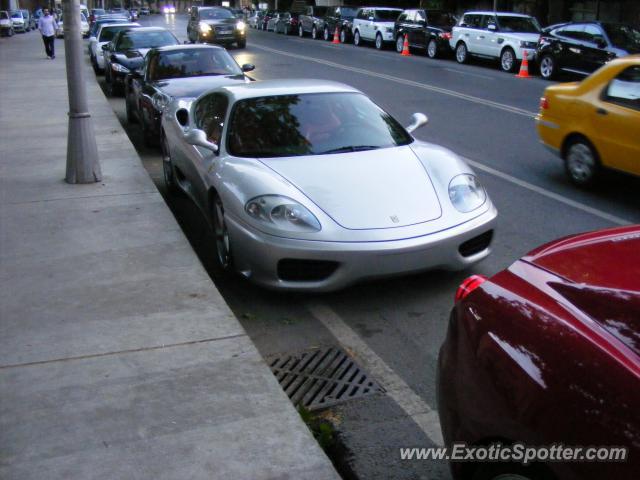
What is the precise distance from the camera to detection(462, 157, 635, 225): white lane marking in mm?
7566

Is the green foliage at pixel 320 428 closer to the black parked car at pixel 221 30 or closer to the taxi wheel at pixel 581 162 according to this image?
the taxi wheel at pixel 581 162

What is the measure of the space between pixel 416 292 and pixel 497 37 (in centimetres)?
1984

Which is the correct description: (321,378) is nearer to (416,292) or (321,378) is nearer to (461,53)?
(416,292)

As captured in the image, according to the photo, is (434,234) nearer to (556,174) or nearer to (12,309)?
(12,309)

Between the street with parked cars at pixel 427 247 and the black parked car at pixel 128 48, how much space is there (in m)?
4.61

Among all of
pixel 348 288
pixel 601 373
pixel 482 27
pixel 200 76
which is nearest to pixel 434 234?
pixel 348 288

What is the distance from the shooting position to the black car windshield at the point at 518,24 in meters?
24.3

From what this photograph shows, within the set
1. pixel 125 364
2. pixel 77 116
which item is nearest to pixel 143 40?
pixel 77 116

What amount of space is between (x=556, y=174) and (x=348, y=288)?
15.5 ft

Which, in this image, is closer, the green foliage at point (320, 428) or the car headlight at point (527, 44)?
the green foliage at point (320, 428)

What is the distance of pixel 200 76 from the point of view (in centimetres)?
1248

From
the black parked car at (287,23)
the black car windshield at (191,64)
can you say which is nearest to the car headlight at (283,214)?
the black car windshield at (191,64)

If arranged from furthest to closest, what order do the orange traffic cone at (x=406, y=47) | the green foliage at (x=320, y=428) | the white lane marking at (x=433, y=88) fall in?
the orange traffic cone at (x=406, y=47)
the white lane marking at (x=433, y=88)
the green foliage at (x=320, y=428)

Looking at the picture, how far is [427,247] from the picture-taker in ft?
17.6
